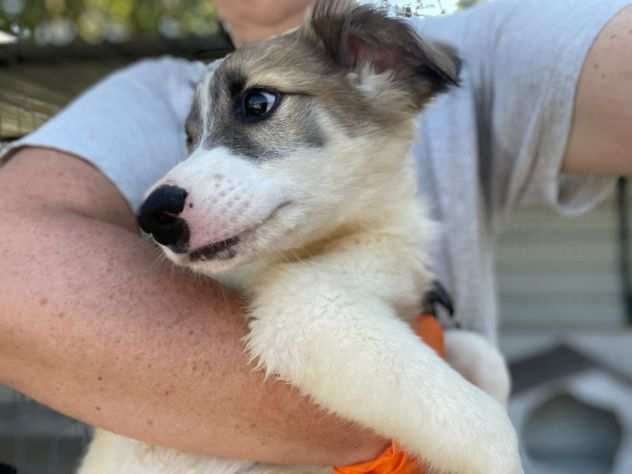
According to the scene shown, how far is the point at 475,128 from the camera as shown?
1919 mm

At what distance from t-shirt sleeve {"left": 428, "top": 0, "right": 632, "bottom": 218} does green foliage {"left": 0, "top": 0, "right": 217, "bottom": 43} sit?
1.33m

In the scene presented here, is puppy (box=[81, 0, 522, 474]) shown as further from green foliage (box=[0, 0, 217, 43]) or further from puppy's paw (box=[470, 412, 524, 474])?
green foliage (box=[0, 0, 217, 43])

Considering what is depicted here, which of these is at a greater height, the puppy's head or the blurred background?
the puppy's head

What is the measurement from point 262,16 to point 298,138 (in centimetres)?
70

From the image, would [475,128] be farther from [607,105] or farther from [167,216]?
[167,216]

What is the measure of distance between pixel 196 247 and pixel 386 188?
1.76 feet

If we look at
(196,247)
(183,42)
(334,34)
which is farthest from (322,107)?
(183,42)

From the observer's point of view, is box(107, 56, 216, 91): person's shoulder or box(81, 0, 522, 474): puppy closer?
box(81, 0, 522, 474): puppy

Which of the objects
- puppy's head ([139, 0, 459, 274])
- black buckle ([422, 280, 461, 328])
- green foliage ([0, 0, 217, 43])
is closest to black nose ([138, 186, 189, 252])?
puppy's head ([139, 0, 459, 274])

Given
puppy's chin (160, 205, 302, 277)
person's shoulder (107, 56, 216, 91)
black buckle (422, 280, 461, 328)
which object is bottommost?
black buckle (422, 280, 461, 328)

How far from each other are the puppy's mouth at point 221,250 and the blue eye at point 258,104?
25 centimetres

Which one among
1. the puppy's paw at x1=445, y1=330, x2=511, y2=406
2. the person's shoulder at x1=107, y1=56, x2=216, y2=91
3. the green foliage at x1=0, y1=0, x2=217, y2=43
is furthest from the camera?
the green foliage at x1=0, y1=0, x2=217, y2=43

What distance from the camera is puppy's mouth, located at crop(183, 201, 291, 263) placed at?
123 centimetres

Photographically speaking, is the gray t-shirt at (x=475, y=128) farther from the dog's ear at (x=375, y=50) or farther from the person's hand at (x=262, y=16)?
the person's hand at (x=262, y=16)
